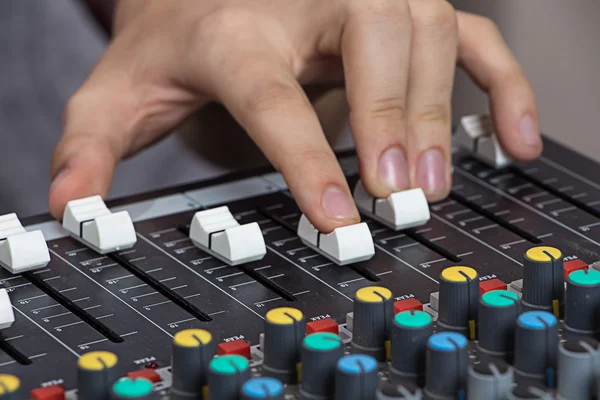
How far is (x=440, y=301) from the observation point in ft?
3.18

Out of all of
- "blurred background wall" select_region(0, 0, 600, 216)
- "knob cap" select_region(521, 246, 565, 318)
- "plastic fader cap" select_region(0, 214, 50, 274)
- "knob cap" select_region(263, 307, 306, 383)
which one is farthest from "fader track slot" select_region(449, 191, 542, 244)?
"blurred background wall" select_region(0, 0, 600, 216)

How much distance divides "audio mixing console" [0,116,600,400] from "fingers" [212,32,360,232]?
0.05 metres

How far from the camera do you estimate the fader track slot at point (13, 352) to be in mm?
927

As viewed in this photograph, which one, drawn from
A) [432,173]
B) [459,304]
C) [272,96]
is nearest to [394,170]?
[432,173]

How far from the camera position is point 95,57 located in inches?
114

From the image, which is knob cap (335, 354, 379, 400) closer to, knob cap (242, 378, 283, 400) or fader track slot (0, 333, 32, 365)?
knob cap (242, 378, 283, 400)

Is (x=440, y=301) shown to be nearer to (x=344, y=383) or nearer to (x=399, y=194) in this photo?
(x=344, y=383)

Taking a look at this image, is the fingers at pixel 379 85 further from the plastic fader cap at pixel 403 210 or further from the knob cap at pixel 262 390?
the knob cap at pixel 262 390

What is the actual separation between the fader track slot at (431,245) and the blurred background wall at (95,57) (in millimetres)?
1200

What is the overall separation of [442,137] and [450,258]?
0.31 metres

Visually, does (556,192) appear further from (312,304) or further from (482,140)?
(312,304)

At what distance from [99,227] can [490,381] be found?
0.54 meters

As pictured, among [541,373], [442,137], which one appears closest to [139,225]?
[442,137]

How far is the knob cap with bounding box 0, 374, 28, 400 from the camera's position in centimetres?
80
